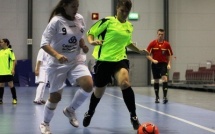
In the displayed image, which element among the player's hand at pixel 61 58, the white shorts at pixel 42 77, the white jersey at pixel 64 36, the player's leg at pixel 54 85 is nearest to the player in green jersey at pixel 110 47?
the white jersey at pixel 64 36

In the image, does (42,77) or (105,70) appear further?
(42,77)

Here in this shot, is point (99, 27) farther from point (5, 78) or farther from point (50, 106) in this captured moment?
point (5, 78)

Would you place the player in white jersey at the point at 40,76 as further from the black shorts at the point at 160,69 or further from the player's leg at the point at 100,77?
the player's leg at the point at 100,77

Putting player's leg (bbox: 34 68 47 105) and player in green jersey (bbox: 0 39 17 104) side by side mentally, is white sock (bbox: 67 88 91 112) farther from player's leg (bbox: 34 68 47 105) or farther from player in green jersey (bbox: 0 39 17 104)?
player in green jersey (bbox: 0 39 17 104)

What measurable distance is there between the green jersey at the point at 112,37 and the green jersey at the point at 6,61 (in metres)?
5.06

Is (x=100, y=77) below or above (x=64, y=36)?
below

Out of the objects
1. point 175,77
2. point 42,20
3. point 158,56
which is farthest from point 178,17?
point 158,56

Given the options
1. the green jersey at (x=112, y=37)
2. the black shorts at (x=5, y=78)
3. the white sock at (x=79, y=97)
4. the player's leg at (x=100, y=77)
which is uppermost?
the green jersey at (x=112, y=37)

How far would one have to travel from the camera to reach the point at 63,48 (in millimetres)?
4914

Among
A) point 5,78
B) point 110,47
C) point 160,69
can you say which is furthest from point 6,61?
point 110,47

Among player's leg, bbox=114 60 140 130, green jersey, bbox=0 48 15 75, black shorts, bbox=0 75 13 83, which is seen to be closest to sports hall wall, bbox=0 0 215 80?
green jersey, bbox=0 48 15 75

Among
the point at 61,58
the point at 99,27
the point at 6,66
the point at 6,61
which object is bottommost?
the point at 6,66

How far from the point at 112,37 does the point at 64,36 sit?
95 cm

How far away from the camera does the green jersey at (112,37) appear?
219 inches
